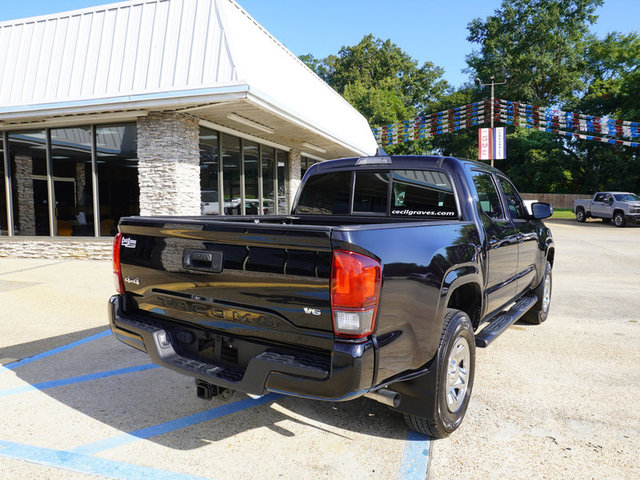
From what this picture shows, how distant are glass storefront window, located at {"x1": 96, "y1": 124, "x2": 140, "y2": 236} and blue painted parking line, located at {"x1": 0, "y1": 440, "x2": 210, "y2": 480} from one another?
8527 mm

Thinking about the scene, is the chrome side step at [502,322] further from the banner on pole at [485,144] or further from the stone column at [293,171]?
the banner on pole at [485,144]

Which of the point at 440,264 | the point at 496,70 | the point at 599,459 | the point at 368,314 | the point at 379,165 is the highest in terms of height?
the point at 496,70

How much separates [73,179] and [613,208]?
25735 millimetres

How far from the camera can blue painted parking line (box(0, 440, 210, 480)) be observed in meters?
2.63

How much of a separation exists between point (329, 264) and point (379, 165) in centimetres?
210

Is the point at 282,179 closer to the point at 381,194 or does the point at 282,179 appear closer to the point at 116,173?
the point at 116,173

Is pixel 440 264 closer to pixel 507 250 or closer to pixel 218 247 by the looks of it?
pixel 218 247

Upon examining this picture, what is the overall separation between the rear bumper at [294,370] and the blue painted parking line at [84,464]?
1.94 ft

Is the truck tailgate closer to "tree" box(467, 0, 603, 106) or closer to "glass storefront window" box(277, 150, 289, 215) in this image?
"glass storefront window" box(277, 150, 289, 215)

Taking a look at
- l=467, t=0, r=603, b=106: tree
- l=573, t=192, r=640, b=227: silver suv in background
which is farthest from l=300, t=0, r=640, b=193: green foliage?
l=573, t=192, r=640, b=227: silver suv in background

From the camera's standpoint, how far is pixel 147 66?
9.84 m

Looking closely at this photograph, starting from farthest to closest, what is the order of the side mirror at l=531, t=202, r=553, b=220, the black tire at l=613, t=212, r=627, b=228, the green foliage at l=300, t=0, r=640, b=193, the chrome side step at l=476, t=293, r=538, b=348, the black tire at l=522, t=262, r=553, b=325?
the green foliage at l=300, t=0, r=640, b=193 < the black tire at l=613, t=212, r=627, b=228 < the black tire at l=522, t=262, r=553, b=325 < the side mirror at l=531, t=202, r=553, b=220 < the chrome side step at l=476, t=293, r=538, b=348

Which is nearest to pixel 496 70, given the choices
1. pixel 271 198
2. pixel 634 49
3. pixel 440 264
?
pixel 634 49

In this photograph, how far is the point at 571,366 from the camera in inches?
171
